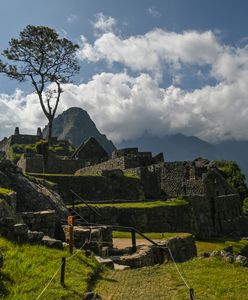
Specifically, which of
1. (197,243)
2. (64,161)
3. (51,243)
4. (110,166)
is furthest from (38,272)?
(64,161)

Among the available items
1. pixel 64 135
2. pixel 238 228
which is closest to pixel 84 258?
pixel 238 228

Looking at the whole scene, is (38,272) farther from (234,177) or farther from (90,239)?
(234,177)

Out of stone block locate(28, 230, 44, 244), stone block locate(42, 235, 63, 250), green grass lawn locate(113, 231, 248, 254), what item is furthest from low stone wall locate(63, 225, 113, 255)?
green grass lawn locate(113, 231, 248, 254)

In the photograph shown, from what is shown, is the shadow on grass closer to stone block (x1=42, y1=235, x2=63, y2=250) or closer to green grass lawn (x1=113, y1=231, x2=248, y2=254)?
stone block (x1=42, y1=235, x2=63, y2=250)

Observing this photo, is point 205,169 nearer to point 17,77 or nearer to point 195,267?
point 17,77

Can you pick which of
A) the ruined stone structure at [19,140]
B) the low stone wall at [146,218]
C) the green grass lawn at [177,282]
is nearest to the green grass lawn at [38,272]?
the green grass lawn at [177,282]

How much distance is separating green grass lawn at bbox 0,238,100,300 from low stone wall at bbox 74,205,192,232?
39.0 ft

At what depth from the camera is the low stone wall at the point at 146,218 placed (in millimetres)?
23656

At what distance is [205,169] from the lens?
3672 centimetres

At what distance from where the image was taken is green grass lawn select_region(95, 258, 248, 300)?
27.8 feet

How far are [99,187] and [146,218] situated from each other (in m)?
5.59

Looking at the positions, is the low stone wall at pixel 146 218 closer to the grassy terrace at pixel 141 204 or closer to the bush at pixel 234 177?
the grassy terrace at pixel 141 204

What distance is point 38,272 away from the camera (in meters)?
8.65

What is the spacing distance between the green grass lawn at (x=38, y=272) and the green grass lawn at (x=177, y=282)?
52cm
